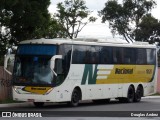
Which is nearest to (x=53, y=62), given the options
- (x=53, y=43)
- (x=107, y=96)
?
(x=53, y=43)

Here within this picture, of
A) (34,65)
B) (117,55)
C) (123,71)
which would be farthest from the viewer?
(123,71)

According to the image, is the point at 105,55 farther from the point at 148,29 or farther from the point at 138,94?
the point at 148,29

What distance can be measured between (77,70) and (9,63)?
12.4 feet

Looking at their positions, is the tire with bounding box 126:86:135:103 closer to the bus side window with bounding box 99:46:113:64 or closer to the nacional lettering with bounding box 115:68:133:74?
the nacional lettering with bounding box 115:68:133:74

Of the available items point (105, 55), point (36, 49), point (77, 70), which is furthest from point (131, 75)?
point (36, 49)

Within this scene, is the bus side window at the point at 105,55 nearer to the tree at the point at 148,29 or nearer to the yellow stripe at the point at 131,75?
the yellow stripe at the point at 131,75

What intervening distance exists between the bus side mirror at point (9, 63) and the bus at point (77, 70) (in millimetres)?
398

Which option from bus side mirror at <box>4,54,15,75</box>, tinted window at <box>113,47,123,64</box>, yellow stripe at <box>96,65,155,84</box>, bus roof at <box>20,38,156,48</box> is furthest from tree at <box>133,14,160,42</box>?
bus side mirror at <box>4,54,15,75</box>

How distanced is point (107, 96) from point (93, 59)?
9.00 ft

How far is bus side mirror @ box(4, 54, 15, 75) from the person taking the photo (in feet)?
88.9

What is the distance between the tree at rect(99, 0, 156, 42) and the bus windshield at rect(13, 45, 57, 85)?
40493 mm

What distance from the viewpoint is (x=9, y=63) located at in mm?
29203

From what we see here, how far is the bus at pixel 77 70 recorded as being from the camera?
1043 inches

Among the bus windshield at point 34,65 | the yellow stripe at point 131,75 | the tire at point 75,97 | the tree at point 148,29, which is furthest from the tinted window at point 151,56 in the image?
the tree at point 148,29
